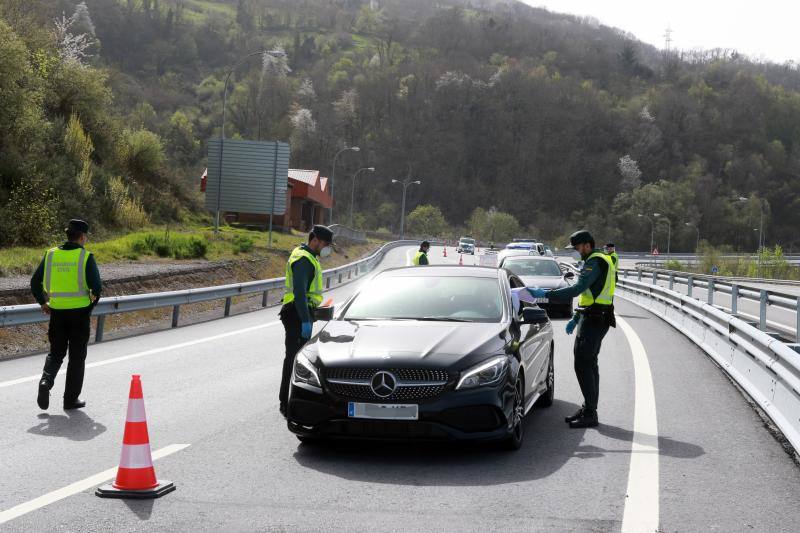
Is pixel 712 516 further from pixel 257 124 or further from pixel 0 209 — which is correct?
pixel 257 124

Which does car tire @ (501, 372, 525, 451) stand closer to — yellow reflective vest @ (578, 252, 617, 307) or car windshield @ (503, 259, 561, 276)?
yellow reflective vest @ (578, 252, 617, 307)

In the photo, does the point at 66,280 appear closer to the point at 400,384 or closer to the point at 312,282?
the point at 312,282

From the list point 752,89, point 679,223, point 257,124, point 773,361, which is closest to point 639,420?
point 773,361

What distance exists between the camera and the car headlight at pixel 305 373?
6.87 meters

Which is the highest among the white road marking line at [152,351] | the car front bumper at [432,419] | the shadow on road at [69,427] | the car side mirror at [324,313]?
the car side mirror at [324,313]

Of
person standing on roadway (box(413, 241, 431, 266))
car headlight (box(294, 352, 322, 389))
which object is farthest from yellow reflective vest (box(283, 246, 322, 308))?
person standing on roadway (box(413, 241, 431, 266))

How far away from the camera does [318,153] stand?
6378 inches

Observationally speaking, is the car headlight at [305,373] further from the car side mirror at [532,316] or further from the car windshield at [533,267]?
the car windshield at [533,267]

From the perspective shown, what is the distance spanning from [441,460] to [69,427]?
324 cm

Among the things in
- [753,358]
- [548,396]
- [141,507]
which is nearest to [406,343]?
[141,507]

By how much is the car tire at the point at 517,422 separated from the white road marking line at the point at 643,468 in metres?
0.87

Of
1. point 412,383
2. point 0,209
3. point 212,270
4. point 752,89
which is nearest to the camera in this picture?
point 412,383

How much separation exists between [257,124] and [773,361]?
157 metres

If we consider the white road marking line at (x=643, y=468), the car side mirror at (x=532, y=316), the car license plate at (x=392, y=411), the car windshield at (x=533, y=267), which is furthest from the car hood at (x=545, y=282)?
the car license plate at (x=392, y=411)
